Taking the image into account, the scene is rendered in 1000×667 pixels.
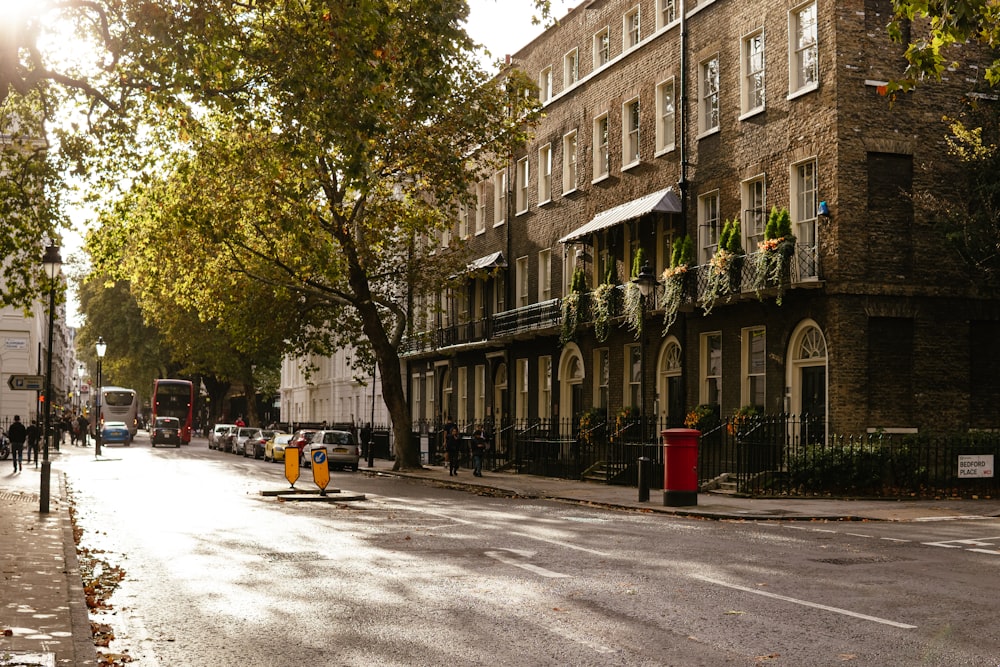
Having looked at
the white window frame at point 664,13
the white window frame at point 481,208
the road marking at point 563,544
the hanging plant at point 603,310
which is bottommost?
the road marking at point 563,544

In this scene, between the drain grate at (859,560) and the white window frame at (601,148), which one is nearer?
the drain grate at (859,560)

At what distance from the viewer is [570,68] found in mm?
40000

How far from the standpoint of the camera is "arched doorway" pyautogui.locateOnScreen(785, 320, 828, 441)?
25.4 m

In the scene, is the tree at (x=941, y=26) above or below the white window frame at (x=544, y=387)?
→ above

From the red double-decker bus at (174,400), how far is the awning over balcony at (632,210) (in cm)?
4634

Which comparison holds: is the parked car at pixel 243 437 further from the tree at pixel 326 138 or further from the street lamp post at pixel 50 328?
the street lamp post at pixel 50 328

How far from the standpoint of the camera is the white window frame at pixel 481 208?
4678 cm

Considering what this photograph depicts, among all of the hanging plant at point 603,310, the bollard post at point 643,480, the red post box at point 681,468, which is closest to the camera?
the red post box at point 681,468

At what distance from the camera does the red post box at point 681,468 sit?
21.6 meters

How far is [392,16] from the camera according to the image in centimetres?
1694

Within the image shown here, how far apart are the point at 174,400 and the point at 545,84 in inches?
1697

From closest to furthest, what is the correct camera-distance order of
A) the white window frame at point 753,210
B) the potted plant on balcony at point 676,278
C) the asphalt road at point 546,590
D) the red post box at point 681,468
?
the asphalt road at point 546,590, the red post box at point 681,468, the white window frame at point 753,210, the potted plant on balcony at point 676,278

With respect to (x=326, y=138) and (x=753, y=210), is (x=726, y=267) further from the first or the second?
(x=326, y=138)

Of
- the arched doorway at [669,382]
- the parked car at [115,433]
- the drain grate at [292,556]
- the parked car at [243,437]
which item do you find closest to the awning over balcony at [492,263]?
the arched doorway at [669,382]
